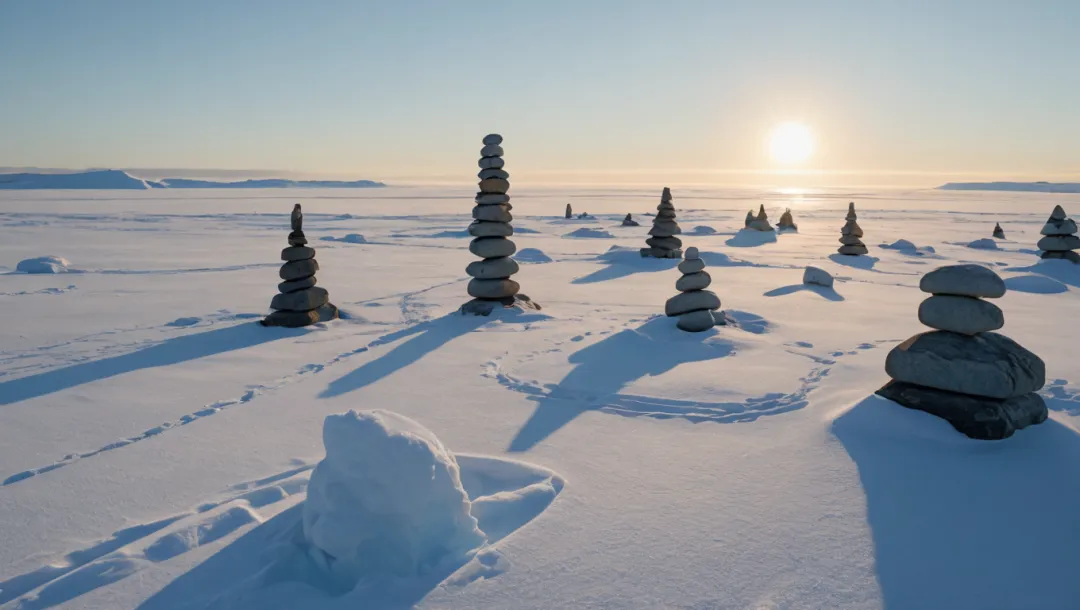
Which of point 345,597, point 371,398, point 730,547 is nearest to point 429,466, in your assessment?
point 345,597

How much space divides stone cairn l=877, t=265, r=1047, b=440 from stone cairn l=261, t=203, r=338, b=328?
10.7 m

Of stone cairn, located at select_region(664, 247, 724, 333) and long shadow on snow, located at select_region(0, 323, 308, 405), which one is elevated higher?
stone cairn, located at select_region(664, 247, 724, 333)

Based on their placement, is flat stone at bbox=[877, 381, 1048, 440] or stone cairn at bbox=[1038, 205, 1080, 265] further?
stone cairn at bbox=[1038, 205, 1080, 265]

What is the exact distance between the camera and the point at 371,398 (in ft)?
28.6

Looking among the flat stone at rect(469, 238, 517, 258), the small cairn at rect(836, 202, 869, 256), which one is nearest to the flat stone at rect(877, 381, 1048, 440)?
the flat stone at rect(469, 238, 517, 258)

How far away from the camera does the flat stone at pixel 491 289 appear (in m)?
15.1

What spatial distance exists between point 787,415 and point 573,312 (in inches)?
306

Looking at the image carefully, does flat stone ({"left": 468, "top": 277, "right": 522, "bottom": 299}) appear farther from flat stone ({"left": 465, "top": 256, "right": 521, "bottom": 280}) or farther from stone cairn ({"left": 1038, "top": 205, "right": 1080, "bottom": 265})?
stone cairn ({"left": 1038, "top": 205, "right": 1080, "bottom": 265})

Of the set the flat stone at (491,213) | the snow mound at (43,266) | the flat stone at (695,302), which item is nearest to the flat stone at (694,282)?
the flat stone at (695,302)

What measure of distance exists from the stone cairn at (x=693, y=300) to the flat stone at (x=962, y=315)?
4.96 m

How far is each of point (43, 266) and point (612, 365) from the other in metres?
19.5

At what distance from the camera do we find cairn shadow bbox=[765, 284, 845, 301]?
688 inches

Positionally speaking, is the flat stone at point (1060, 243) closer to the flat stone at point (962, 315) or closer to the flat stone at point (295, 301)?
the flat stone at point (962, 315)

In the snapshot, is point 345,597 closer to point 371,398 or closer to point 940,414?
point 371,398
